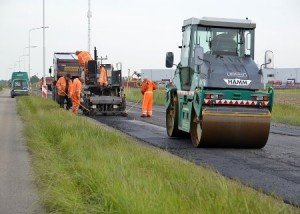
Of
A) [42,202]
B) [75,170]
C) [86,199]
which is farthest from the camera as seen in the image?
[75,170]

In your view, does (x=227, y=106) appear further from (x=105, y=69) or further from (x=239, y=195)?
(x=105, y=69)

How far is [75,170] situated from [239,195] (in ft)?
8.67

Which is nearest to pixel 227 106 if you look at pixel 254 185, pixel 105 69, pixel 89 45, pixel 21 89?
pixel 254 185

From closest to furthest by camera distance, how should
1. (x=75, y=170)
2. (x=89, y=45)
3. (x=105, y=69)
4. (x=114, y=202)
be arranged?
(x=114, y=202) → (x=75, y=170) → (x=105, y=69) → (x=89, y=45)

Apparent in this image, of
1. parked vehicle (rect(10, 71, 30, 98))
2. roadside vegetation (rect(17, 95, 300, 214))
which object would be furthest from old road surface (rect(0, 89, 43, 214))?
parked vehicle (rect(10, 71, 30, 98))

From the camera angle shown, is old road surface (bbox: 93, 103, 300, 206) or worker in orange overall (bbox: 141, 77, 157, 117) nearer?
old road surface (bbox: 93, 103, 300, 206)

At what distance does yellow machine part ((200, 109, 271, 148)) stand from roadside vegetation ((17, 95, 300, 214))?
214 cm

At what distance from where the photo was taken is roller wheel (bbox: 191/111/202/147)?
39.0 feet

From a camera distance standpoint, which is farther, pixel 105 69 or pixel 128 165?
pixel 105 69

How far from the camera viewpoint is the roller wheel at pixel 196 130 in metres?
11.9

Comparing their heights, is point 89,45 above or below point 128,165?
above

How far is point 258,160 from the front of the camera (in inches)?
399

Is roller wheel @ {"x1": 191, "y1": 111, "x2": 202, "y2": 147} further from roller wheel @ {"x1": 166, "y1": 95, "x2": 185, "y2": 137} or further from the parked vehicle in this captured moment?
the parked vehicle

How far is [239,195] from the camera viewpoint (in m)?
5.47
